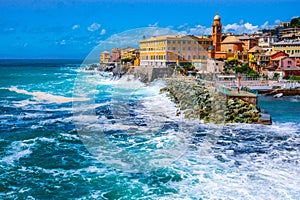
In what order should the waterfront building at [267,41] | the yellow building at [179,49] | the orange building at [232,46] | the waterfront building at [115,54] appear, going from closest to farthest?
the yellow building at [179,49] < the orange building at [232,46] < the waterfront building at [267,41] < the waterfront building at [115,54]

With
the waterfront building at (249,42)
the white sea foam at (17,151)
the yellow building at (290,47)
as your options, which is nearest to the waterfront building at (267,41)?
the waterfront building at (249,42)

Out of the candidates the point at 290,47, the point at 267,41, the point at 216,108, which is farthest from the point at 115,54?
the point at 216,108

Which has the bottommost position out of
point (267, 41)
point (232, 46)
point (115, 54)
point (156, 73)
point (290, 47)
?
point (156, 73)

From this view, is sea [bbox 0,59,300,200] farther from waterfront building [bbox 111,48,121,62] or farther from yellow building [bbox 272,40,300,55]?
waterfront building [bbox 111,48,121,62]

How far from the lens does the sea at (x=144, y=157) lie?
37.8ft

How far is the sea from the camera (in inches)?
453

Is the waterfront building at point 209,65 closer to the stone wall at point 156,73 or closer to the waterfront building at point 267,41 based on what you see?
the stone wall at point 156,73

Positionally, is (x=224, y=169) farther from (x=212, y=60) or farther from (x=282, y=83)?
(x=212, y=60)

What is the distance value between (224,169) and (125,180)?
379cm

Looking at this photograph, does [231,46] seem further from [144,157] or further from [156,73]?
[144,157]

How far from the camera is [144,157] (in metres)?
14.7

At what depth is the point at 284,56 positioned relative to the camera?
153ft

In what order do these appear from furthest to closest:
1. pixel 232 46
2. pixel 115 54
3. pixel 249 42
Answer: pixel 115 54, pixel 249 42, pixel 232 46

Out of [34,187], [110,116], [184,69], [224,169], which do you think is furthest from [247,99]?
[184,69]
